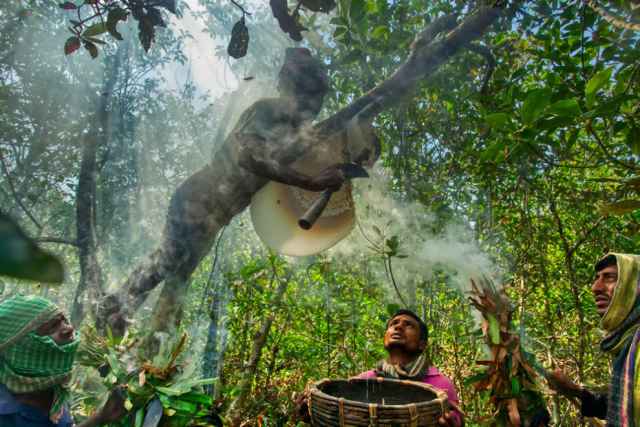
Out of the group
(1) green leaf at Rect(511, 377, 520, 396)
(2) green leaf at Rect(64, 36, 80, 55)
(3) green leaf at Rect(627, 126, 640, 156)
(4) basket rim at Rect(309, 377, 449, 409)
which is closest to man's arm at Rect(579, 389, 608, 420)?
(1) green leaf at Rect(511, 377, 520, 396)

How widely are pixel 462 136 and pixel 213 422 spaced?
3138mm

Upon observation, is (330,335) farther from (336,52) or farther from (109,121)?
(109,121)

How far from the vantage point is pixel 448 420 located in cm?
182

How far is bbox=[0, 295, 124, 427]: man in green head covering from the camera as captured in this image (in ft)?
6.15

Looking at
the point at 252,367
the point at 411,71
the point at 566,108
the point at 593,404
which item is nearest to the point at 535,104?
the point at 566,108

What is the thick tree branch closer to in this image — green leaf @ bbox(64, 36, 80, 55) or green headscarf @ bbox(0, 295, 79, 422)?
green leaf @ bbox(64, 36, 80, 55)

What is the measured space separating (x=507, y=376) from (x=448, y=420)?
55 cm

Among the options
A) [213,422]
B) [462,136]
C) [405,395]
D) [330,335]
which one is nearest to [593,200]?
[462,136]

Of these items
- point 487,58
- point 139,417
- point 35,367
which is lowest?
point 139,417

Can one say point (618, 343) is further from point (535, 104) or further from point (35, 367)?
point (35, 367)

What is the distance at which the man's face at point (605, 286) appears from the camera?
2.15 metres

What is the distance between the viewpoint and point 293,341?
5.57 metres

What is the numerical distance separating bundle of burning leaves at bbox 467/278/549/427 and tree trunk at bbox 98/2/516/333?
1.38 metres

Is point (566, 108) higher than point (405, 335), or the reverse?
point (566, 108)
